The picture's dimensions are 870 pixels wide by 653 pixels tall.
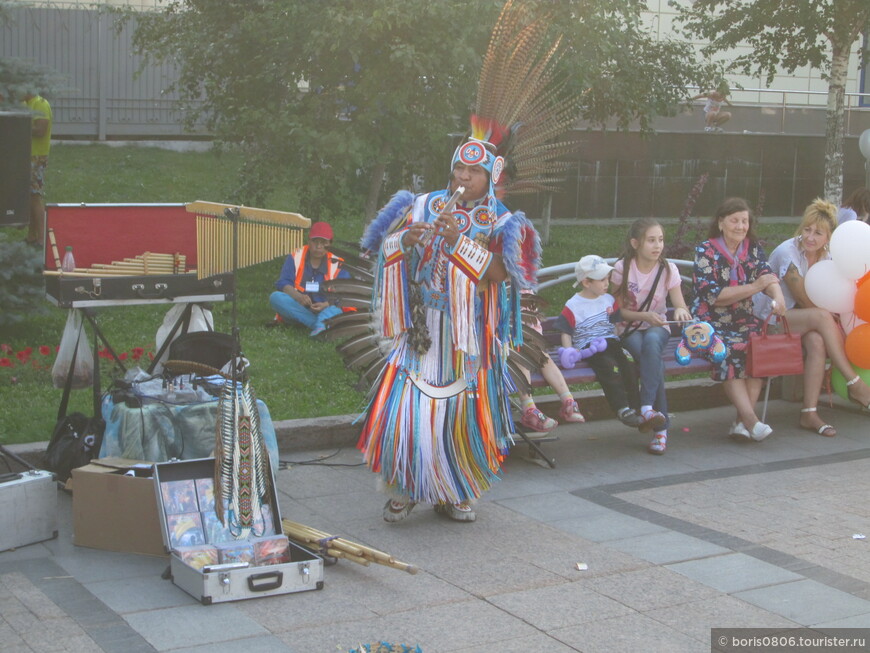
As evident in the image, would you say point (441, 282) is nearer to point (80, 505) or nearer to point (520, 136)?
point (520, 136)

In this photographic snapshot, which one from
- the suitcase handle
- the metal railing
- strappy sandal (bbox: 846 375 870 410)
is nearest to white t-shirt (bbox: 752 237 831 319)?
strappy sandal (bbox: 846 375 870 410)

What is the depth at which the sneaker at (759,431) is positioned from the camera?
789cm

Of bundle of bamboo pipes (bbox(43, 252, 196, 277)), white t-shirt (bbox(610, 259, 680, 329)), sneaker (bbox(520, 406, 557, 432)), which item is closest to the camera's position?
bundle of bamboo pipes (bbox(43, 252, 196, 277))

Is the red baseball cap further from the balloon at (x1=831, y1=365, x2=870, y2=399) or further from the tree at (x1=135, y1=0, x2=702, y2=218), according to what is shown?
the balloon at (x1=831, y1=365, x2=870, y2=399)

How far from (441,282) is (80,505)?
2009 millimetres

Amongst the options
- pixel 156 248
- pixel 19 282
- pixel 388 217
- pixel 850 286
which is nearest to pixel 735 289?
pixel 850 286

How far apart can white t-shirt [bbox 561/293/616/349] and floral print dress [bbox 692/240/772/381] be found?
75 centimetres

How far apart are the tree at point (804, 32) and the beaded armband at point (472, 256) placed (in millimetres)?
10096

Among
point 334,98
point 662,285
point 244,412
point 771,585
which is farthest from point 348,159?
point 771,585

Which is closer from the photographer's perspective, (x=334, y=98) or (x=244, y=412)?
(x=244, y=412)

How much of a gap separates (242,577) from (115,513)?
94 centimetres

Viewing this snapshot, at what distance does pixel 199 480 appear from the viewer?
216 inches

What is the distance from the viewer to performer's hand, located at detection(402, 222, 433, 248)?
5660mm

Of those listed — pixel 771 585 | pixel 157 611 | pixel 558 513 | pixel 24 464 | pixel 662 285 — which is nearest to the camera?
pixel 157 611
